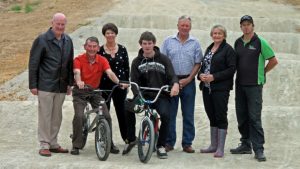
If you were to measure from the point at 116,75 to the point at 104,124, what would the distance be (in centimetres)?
102

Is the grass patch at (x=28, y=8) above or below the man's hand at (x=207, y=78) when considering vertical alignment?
above

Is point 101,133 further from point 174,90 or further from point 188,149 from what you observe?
point 188,149

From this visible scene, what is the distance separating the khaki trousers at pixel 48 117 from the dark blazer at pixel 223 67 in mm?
2412

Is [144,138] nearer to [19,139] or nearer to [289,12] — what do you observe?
[19,139]

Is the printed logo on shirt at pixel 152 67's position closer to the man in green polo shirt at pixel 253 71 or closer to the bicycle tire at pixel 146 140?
the bicycle tire at pixel 146 140

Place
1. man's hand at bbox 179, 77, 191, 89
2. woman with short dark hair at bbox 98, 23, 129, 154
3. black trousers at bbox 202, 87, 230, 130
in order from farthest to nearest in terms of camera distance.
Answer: man's hand at bbox 179, 77, 191, 89 < woman with short dark hair at bbox 98, 23, 129, 154 < black trousers at bbox 202, 87, 230, 130

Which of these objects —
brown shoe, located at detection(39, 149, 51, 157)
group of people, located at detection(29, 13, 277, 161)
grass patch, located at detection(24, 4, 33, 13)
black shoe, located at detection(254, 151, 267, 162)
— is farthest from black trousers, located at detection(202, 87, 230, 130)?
grass patch, located at detection(24, 4, 33, 13)

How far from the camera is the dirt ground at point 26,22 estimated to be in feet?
59.0

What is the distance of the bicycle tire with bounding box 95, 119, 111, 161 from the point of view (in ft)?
24.8

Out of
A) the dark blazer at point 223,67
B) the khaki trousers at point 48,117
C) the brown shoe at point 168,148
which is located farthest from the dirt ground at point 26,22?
the dark blazer at point 223,67

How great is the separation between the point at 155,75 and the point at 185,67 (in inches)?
28.4

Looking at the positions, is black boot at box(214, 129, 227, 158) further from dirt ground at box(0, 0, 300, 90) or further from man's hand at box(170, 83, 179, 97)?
dirt ground at box(0, 0, 300, 90)

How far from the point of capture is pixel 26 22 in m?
25.9

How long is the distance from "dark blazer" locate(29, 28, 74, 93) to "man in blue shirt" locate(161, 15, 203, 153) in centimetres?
163
